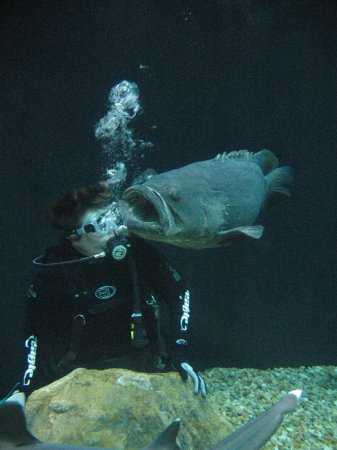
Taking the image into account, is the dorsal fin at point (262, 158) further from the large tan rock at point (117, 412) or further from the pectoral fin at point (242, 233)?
the large tan rock at point (117, 412)

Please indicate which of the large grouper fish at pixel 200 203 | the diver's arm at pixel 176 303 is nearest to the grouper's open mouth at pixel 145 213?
the large grouper fish at pixel 200 203

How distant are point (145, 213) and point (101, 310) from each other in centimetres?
133

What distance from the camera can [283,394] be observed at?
19.6 feet

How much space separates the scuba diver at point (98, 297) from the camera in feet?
14.9

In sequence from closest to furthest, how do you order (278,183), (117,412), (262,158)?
(117,412) < (262,158) < (278,183)

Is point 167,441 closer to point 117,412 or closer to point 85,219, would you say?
point 117,412

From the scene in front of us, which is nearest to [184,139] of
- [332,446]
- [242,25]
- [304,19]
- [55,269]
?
[242,25]

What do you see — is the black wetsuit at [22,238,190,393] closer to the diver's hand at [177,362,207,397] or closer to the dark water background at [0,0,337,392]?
the diver's hand at [177,362,207,397]

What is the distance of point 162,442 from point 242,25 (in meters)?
6.80

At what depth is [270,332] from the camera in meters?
7.46

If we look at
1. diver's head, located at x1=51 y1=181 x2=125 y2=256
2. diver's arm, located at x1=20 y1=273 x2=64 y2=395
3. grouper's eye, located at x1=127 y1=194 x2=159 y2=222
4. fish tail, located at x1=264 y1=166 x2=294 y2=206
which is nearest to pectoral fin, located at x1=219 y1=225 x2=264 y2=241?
grouper's eye, located at x1=127 y1=194 x2=159 y2=222

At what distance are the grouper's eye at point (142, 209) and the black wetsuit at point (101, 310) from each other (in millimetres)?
632

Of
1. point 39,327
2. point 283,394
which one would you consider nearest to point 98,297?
point 39,327

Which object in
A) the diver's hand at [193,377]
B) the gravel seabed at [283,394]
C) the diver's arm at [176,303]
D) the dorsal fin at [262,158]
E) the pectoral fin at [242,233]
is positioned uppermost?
the dorsal fin at [262,158]
